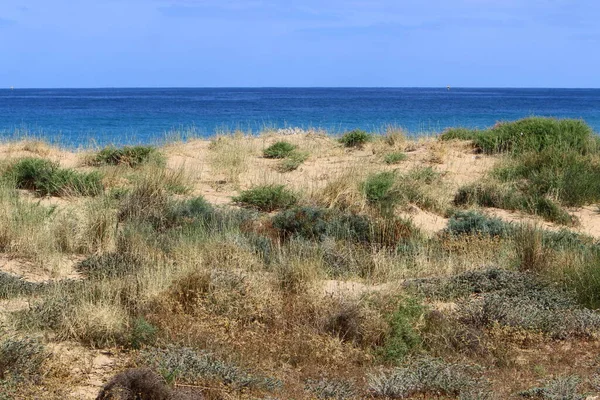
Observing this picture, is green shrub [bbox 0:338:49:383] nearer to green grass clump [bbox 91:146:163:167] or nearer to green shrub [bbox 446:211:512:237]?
green shrub [bbox 446:211:512:237]

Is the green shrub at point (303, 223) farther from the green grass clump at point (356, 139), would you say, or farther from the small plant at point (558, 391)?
the green grass clump at point (356, 139)

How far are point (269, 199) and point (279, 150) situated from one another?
16.4ft

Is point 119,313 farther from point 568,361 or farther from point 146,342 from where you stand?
point 568,361

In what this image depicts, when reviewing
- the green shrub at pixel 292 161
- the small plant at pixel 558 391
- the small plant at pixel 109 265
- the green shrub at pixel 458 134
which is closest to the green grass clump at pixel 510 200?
the green shrub at pixel 292 161

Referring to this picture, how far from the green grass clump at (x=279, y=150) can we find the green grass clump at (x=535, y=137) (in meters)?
4.47

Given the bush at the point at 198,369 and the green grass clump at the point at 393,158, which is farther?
the green grass clump at the point at 393,158

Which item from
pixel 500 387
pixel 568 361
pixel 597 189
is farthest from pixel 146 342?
pixel 597 189

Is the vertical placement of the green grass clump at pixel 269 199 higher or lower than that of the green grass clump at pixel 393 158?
lower

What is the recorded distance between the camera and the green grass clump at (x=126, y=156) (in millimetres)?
15617

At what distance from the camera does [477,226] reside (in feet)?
36.4

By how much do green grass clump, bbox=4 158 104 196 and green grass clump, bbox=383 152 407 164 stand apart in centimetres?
624

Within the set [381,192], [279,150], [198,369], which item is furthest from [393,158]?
[198,369]

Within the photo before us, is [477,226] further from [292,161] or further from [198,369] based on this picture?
[198,369]

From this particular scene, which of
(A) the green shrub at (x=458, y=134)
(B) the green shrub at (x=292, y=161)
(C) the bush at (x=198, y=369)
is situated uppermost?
(A) the green shrub at (x=458, y=134)
